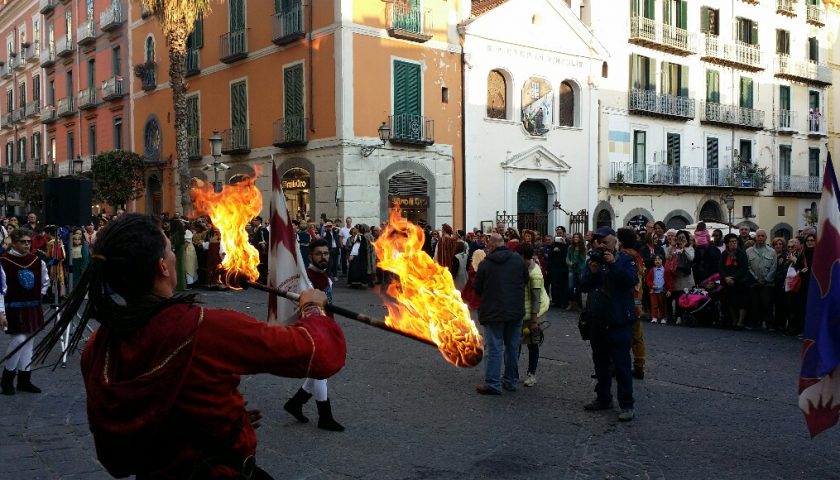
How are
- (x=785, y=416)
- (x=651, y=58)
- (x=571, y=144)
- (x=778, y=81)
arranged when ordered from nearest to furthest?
(x=785, y=416)
(x=571, y=144)
(x=651, y=58)
(x=778, y=81)

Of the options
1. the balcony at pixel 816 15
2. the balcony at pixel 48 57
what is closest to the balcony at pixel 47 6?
the balcony at pixel 48 57

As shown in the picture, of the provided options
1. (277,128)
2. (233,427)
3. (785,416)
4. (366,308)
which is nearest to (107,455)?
(233,427)

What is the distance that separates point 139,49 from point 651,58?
2118 cm

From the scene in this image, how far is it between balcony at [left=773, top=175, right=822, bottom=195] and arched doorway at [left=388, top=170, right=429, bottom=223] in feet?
65.7

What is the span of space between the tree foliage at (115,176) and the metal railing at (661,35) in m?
20.5

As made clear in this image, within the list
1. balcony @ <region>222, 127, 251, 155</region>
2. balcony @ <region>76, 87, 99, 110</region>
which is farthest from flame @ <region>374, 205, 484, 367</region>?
balcony @ <region>76, 87, 99, 110</region>

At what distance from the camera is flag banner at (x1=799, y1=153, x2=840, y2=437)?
16.9 ft

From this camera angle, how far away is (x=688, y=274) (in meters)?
13.7

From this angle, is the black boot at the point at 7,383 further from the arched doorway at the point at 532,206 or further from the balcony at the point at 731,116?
the balcony at the point at 731,116

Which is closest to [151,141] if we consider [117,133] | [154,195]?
[154,195]

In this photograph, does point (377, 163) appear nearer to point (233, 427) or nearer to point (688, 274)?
point (688, 274)

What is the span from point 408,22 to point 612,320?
18353 mm

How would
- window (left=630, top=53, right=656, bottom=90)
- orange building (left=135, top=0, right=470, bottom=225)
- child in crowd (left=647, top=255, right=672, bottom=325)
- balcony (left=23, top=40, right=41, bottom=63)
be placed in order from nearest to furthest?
child in crowd (left=647, top=255, right=672, bottom=325) → orange building (left=135, top=0, right=470, bottom=225) → window (left=630, top=53, right=656, bottom=90) → balcony (left=23, top=40, right=41, bottom=63)

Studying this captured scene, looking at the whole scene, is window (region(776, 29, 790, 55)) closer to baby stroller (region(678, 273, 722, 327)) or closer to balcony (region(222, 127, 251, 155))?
balcony (region(222, 127, 251, 155))
